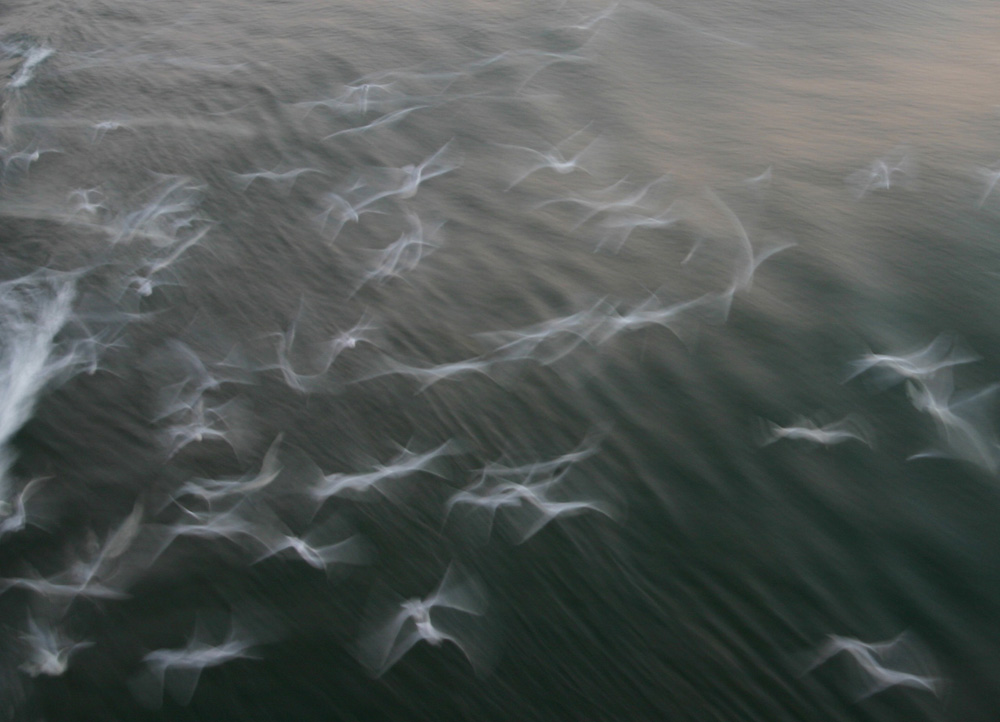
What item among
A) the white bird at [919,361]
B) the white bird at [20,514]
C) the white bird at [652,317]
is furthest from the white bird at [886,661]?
the white bird at [20,514]

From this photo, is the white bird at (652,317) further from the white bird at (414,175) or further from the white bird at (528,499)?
the white bird at (414,175)

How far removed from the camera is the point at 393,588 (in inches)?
44.6

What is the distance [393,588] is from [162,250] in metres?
0.91

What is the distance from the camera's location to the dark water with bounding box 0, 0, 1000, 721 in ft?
3.47

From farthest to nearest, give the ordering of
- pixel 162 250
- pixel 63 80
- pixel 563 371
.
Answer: pixel 63 80 < pixel 162 250 < pixel 563 371

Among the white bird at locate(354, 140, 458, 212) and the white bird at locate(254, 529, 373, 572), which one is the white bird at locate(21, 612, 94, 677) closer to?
the white bird at locate(254, 529, 373, 572)

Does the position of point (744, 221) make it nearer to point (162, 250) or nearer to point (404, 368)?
point (404, 368)

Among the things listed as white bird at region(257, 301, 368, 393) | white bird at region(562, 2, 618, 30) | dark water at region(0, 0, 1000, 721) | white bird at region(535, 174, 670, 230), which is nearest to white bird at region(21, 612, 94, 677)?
dark water at region(0, 0, 1000, 721)

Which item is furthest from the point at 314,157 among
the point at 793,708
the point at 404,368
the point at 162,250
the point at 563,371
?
the point at 793,708

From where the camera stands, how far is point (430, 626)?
109cm

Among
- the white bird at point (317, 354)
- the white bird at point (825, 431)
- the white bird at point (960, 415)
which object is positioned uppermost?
the white bird at point (960, 415)

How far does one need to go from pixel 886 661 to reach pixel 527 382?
24.0 inches

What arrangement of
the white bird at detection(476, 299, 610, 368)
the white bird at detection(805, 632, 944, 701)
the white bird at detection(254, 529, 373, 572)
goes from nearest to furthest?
the white bird at detection(805, 632, 944, 701) → the white bird at detection(254, 529, 373, 572) → the white bird at detection(476, 299, 610, 368)

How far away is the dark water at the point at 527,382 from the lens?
1058mm
